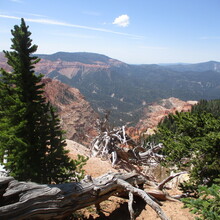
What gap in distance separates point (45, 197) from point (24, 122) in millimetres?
2491

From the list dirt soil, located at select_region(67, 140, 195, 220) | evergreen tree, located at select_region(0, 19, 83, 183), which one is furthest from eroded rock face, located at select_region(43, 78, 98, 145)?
dirt soil, located at select_region(67, 140, 195, 220)

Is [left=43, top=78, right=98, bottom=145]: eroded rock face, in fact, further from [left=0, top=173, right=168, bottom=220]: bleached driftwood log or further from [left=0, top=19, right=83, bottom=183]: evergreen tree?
[left=0, top=173, right=168, bottom=220]: bleached driftwood log

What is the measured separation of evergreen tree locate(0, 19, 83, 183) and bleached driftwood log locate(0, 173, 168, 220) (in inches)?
60.6

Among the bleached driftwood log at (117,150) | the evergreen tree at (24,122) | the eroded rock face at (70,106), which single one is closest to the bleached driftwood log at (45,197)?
the evergreen tree at (24,122)

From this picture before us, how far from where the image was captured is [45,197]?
5172mm

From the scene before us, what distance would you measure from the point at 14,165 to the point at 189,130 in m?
7.47

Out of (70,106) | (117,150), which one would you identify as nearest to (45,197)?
(117,150)

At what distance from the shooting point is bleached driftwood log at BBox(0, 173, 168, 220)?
476 cm

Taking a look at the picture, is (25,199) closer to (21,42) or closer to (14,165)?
(14,165)

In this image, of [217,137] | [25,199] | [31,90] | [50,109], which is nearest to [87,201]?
[25,199]

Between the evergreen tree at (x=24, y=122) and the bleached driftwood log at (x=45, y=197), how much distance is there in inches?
60.6

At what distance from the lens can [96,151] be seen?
16.3 meters

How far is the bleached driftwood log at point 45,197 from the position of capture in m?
4.76

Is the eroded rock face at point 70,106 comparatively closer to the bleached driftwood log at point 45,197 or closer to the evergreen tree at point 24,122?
the evergreen tree at point 24,122
